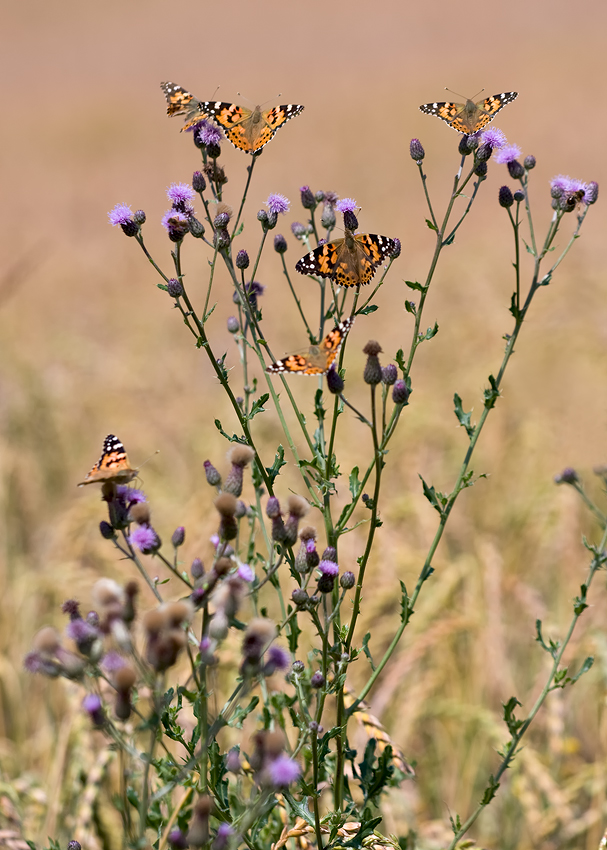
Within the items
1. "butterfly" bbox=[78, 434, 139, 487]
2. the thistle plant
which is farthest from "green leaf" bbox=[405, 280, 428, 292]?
"butterfly" bbox=[78, 434, 139, 487]

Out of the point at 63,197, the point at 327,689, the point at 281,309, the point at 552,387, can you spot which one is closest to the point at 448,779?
the point at 327,689

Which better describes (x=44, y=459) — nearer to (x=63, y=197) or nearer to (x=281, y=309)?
(x=281, y=309)

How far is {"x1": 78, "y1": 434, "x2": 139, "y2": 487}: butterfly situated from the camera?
229cm

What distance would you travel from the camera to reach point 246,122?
2.93 meters

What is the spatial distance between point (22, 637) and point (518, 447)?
4.29 m

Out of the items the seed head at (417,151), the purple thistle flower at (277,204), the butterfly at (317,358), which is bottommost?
the butterfly at (317,358)

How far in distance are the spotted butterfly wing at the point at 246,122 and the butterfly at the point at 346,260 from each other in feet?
1.71

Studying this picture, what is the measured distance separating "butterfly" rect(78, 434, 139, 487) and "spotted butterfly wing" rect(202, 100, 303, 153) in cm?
126

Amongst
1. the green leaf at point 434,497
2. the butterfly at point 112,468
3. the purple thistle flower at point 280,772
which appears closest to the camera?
the purple thistle flower at point 280,772

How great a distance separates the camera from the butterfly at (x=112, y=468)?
2290 mm

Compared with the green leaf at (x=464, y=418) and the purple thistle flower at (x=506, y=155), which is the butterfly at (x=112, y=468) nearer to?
the green leaf at (x=464, y=418)

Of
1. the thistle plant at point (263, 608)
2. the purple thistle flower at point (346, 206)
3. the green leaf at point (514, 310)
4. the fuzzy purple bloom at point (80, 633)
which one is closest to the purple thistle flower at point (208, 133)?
the thistle plant at point (263, 608)

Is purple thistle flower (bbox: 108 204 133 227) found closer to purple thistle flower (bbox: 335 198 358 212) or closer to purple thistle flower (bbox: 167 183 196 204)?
purple thistle flower (bbox: 167 183 196 204)

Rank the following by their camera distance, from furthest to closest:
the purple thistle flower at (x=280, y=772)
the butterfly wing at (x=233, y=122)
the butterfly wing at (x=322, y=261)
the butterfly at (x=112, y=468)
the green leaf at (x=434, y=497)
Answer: the butterfly wing at (x=233, y=122), the butterfly wing at (x=322, y=261), the green leaf at (x=434, y=497), the butterfly at (x=112, y=468), the purple thistle flower at (x=280, y=772)
